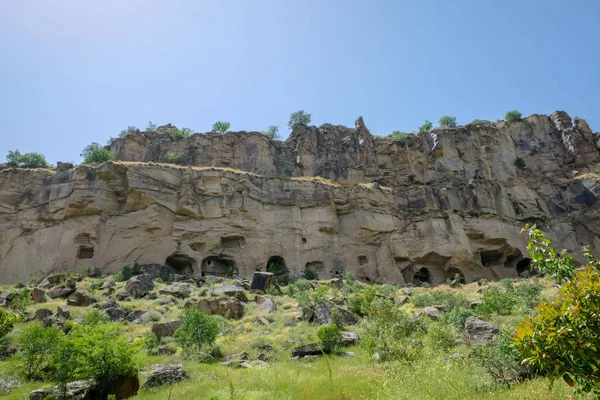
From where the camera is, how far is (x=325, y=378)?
26.5 feet

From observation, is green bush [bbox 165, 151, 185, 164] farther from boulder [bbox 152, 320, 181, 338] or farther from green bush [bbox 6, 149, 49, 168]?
boulder [bbox 152, 320, 181, 338]

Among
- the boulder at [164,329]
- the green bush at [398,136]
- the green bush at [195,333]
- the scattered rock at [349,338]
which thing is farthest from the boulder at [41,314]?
the green bush at [398,136]

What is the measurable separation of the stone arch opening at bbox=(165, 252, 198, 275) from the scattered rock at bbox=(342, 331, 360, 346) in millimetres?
17617

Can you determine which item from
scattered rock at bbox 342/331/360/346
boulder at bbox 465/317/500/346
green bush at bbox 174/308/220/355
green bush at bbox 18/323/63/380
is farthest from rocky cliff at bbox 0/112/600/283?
boulder at bbox 465/317/500/346

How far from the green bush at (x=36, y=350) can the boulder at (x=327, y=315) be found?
7.78 m

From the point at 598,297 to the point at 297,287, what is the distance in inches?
750

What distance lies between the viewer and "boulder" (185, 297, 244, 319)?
16.1m

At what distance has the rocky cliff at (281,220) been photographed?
2741 centimetres

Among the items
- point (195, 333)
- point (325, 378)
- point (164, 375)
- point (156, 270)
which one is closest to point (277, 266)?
point (156, 270)

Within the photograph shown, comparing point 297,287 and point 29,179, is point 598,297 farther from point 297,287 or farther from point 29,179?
point 29,179

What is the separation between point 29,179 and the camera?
29516 mm

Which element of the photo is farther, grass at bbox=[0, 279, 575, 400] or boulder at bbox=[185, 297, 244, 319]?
boulder at bbox=[185, 297, 244, 319]

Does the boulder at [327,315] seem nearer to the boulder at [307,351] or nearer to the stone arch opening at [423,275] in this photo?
the boulder at [307,351]

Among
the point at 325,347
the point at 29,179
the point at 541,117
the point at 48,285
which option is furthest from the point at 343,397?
the point at 541,117
